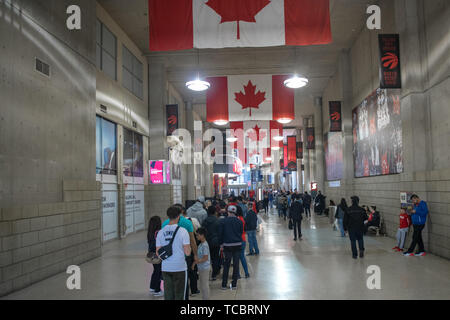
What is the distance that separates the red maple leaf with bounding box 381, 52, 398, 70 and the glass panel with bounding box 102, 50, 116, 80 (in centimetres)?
974

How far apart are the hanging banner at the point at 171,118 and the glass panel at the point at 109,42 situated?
4749mm

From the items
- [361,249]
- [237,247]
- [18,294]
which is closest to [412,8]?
[361,249]

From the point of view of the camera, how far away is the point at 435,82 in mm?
9789

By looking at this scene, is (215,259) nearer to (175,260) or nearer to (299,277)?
(299,277)

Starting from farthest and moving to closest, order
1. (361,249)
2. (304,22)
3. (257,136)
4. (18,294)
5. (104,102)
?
(257,136), (104,102), (361,249), (304,22), (18,294)

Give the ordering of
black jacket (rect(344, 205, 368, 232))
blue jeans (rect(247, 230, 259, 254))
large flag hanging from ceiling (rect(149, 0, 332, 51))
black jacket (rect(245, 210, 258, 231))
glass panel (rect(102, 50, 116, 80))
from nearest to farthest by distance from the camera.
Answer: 1. large flag hanging from ceiling (rect(149, 0, 332, 51))
2. black jacket (rect(344, 205, 368, 232))
3. black jacket (rect(245, 210, 258, 231))
4. blue jeans (rect(247, 230, 259, 254))
5. glass panel (rect(102, 50, 116, 80))

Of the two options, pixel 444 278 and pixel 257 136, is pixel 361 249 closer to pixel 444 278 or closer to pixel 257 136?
pixel 444 278

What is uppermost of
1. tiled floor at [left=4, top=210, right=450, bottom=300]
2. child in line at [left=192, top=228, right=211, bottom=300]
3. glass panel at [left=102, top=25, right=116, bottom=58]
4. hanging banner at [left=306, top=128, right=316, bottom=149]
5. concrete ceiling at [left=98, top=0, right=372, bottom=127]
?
concrete ceiling at [left=98, top=0, right=372, bottom=127]

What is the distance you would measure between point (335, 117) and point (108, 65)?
1112cm

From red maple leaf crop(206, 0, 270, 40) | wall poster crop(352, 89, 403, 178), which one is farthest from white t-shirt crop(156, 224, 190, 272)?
wall poster crop(352, 89, 403, 178)

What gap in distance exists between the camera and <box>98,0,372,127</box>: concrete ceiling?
568 inches

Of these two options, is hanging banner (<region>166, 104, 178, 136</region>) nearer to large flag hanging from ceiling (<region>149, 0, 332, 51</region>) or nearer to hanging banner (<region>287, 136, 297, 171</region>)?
large flag hanging from ceiling (<region>149, 0, 332, 51</region>)

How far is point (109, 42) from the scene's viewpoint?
14.8 metres

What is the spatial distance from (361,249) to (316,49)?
38.3ft
